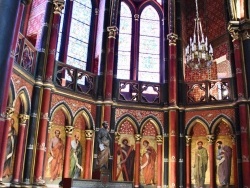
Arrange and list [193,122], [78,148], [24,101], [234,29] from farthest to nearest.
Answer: [234,29] → [193,122] → [78,148] → [24,101]

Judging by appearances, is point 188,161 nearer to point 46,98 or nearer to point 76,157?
point 76,157

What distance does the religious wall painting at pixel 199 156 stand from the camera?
1658cm

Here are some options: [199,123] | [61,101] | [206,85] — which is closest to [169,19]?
[206,85]

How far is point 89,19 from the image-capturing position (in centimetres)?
1986

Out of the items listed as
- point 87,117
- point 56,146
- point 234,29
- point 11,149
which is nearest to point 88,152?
point 56,146

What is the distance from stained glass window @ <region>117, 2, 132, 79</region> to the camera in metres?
19.9

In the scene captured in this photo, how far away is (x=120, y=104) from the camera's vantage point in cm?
1745

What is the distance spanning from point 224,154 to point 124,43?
8.34m

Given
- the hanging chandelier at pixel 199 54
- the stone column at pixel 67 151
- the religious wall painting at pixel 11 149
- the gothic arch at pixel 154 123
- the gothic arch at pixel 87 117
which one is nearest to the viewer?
the religious wall painting at pixel 11 149

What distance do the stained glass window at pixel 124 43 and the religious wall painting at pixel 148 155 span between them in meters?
3.59

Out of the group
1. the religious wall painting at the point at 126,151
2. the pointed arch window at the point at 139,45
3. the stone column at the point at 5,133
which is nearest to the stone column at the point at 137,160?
the religious wall painting at the point at 126,151

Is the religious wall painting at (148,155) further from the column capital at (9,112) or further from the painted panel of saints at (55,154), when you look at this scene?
the column capital at (9,112)

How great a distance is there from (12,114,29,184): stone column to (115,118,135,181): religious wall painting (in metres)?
4.75

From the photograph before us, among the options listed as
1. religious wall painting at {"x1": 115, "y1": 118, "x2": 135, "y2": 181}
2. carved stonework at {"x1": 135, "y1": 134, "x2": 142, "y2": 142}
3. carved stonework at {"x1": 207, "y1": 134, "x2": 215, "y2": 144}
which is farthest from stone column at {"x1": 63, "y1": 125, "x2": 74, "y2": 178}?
carved stonework at {"x1": 207, "y1": 134, "x2": 215, "y2": 144}
